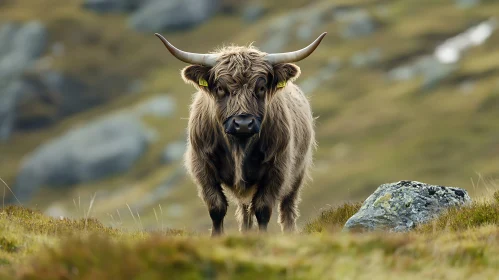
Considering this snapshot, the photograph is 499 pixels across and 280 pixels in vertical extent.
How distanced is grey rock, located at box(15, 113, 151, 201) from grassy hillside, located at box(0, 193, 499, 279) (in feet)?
469

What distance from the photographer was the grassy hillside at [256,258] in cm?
560

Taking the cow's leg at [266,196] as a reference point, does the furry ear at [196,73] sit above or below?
above

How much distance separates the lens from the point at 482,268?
650 cm

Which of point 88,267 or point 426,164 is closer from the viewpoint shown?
point 88,267

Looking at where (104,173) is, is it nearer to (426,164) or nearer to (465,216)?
(426,164)

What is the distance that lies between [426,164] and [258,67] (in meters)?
102

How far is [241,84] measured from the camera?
1162 cm

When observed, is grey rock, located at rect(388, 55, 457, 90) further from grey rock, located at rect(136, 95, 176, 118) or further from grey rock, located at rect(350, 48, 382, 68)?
grey rock, located at rect(136, 95, 176, 118)

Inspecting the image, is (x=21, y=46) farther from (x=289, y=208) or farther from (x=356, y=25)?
(x=289, y=208)

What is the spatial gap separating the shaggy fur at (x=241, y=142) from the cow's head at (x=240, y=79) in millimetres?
15

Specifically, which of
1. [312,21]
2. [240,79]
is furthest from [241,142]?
[312,21]

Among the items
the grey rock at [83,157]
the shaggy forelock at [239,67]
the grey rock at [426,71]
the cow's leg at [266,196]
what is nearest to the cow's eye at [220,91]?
the shaggy forelock at [239,67]

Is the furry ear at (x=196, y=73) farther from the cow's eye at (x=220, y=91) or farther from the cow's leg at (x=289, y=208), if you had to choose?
the cow's leg at (x=289, y=208)

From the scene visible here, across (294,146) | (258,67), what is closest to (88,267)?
(258,67)
